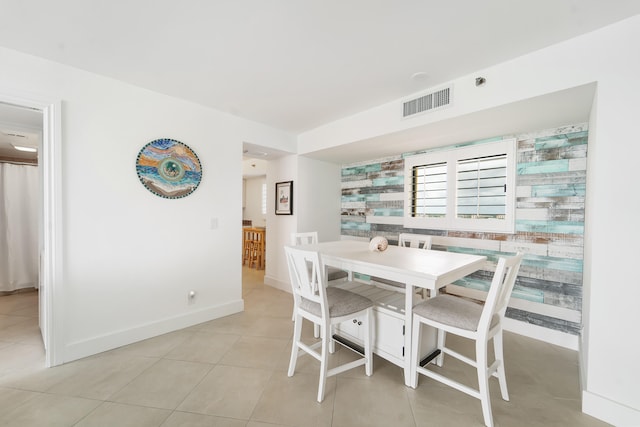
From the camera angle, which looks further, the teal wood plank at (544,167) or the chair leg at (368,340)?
the teal wood plank at (544,167)

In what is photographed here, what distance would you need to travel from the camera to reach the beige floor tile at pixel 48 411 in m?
1.44

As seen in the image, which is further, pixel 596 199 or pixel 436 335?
pixel 436 335

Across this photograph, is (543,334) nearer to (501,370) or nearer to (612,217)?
(501,370)

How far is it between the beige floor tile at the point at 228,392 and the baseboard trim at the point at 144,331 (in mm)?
914

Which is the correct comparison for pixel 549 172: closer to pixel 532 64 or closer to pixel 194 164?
pixel 532 64

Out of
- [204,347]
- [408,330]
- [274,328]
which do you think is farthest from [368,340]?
[204,347]

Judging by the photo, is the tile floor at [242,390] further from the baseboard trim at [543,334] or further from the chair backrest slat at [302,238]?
the chair backrest slat at [302,238]

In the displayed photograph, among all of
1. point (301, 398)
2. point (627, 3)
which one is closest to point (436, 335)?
point (301, 398)

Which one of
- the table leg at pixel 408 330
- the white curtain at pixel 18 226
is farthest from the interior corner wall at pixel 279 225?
the white curtain at pixel 18 226

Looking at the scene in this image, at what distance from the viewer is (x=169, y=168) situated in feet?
Result: 8.31

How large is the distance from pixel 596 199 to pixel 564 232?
1044 mm

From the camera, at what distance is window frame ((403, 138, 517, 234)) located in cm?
261

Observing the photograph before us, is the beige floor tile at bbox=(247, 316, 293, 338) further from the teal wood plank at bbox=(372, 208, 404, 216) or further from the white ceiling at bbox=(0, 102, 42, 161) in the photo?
the white ceiling at bbox=(0, 102, 42, 161)

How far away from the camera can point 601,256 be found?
1.51 m
